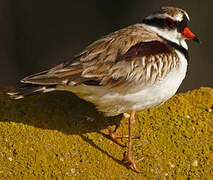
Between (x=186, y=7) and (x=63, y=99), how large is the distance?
9.31m

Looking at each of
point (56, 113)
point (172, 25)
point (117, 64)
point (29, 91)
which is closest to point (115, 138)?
point (56, 113)

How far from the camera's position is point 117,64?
639 centimetres

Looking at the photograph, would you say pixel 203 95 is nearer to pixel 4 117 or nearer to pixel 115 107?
pixel 115 107

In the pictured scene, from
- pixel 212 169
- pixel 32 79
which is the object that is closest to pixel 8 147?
pixel 32 79

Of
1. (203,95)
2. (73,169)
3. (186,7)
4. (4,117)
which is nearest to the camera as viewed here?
(73,169)

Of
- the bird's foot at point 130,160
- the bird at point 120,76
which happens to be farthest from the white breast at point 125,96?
the bird's foot at point 130,160

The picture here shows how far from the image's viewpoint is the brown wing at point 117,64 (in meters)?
6.32

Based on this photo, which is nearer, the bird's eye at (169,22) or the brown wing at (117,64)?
the brown wing at (117,64)

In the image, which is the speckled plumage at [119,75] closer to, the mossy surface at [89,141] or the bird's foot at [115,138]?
the bird's foot at [115,138]

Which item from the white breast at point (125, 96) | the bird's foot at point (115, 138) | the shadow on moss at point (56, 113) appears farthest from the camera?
the bird's foot at point (115, 138)

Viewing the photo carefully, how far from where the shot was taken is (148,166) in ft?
21.0

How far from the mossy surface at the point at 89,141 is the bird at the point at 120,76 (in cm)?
27

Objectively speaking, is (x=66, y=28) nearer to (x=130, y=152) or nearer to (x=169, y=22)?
(x=169, y=22)

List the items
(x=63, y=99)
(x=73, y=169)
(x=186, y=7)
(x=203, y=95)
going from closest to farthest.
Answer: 1. (x=73, y=169)
2. (x=63, y=99)
3. (x=203, y=95)
4. (x=186, y=7)
